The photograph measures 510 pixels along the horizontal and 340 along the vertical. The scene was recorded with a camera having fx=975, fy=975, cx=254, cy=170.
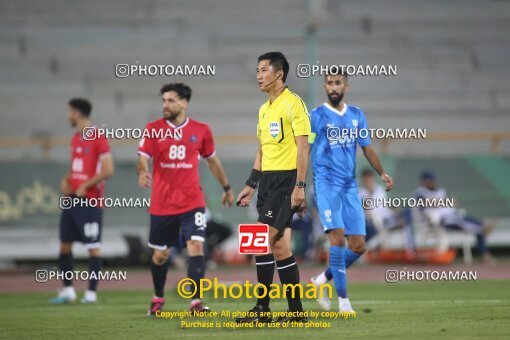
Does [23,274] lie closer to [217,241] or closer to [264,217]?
[217,241]

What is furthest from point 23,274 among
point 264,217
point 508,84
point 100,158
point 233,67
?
A: point 508,84

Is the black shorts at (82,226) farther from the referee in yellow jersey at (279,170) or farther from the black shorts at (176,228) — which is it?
the referee in yellow jersey at (279,170)

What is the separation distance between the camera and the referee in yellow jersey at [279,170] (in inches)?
323

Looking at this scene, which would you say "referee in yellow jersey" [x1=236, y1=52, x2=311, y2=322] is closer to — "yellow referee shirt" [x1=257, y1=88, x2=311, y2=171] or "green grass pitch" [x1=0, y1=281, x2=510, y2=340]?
"yellow referee shirt" [x1=257, y1=88, x2=311, y2=171]

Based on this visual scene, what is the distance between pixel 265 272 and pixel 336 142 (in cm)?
196

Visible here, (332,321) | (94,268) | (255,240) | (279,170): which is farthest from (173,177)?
(94,268)

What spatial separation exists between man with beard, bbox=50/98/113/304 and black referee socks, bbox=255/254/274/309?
439 cm

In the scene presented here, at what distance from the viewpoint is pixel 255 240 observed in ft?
26.7

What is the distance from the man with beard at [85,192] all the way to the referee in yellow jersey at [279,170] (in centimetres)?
438

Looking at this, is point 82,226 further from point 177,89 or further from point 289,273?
point 289,273

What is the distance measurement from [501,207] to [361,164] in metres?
3.02

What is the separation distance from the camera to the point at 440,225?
1911 cm

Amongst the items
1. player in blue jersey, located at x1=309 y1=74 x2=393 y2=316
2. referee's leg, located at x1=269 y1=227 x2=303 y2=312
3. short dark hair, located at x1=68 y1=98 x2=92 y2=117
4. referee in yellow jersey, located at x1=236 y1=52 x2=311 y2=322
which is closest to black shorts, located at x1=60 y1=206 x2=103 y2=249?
short dark hair, located at x1=68 y1=98 x2=92 y2=117

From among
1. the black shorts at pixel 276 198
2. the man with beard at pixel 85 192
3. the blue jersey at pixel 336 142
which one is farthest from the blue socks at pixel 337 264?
the man with beard at pixel 85 192
